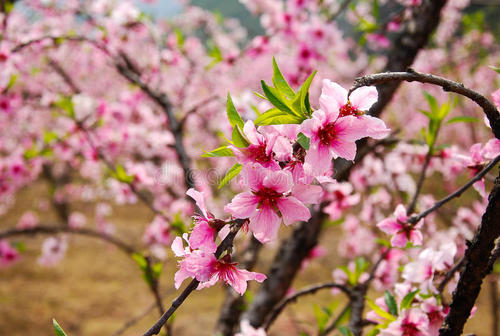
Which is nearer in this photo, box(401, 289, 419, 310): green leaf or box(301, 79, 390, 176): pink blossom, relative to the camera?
box(301, 79, 390, 176): pink blossom

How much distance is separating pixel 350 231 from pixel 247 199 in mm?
3898

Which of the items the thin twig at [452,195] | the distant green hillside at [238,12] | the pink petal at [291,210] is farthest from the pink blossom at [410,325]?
the distant green hillside at [238,12]

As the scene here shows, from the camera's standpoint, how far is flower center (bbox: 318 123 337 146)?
663 millimetres

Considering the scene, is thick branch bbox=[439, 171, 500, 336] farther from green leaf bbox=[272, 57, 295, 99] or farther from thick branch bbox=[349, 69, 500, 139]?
green leaf bbox=[272, 57, 295, 99]

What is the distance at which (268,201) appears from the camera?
0.70 metres

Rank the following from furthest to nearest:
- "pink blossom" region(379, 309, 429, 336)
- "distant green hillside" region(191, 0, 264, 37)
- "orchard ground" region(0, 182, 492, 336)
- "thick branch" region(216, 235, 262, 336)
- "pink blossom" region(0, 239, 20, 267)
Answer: "distant green hillside" region(191, 0, 264, 37) → "orchard ground" region(0, 182, 492, 336) → "pink blossom" region(0, 239, 20, 267) → "thick branch" region(216, 235, 262, 336) → "pink blossom" region(379, 309, 429, 336)

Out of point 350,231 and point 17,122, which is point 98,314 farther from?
point 350,231

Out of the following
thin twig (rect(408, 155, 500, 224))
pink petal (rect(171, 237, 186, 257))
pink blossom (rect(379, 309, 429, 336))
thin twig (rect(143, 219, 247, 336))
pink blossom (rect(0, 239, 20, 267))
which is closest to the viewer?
thin twig (rect(143, 219, 247, 336))

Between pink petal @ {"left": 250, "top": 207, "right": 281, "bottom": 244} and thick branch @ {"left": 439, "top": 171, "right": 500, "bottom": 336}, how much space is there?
48 cm

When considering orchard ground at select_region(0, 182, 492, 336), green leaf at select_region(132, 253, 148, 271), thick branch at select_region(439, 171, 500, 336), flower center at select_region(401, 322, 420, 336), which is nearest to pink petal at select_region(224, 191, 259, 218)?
thick branch at select_region(439, 171, 500, 336)

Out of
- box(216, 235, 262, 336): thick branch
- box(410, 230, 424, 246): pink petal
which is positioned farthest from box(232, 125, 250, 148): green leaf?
box(216, 235, 262, 336): thick branch

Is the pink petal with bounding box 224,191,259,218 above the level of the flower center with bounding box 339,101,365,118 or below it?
below

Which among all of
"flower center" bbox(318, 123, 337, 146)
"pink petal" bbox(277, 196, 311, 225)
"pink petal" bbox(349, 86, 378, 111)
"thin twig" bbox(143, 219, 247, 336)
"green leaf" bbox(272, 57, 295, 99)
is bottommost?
"thin twig" bbox(143, 219, 247, 336)

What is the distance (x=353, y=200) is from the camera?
197 centimetres
